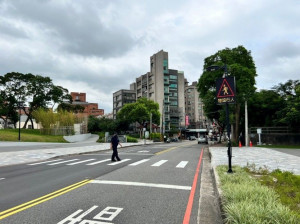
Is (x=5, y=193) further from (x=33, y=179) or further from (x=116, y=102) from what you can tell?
(x=116, y=102)

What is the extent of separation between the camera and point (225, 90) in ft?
35.2

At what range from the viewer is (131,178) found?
9891mm

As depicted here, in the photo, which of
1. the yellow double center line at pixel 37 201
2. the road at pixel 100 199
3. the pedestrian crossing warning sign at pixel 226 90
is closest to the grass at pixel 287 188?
the road at pixel 100 199

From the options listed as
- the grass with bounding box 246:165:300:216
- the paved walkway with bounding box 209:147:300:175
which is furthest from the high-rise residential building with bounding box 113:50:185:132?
the grass with bounding box 246:165:300:216

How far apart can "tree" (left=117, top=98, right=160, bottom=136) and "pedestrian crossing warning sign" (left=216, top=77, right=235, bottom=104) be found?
225ft

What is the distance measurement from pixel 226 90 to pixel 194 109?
106 meters

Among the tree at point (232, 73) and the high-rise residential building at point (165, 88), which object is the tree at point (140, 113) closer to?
the high-rise residential building at point (165, 88)

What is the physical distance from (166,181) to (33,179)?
5.45 metres

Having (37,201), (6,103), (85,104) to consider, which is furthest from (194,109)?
(37,201)

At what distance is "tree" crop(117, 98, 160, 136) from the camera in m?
79.2

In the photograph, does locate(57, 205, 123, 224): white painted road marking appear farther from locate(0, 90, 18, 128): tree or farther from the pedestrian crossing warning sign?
locate(0, 90, 18, 128): tree

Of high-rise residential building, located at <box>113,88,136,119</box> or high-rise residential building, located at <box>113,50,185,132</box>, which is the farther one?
high-rise residential building, located at <box>113,88,136,119</box>

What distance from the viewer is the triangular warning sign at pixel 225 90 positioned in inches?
417

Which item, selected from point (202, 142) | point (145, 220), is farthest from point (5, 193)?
point (202, 142)
